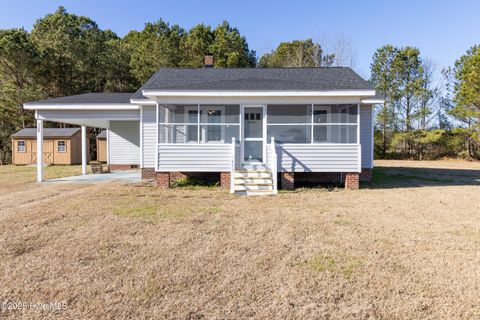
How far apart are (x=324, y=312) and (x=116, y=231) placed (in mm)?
3534

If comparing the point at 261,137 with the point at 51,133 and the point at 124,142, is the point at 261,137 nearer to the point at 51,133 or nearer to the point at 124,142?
the point at 124,142

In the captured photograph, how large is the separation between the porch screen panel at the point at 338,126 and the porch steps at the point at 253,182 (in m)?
1.90

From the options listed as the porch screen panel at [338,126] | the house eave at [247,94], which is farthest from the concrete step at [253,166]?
the house eave at [247,94]

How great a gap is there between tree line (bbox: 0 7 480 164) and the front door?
18396mm

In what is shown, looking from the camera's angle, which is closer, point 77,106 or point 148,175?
point 148,175

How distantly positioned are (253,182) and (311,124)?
8.17ft

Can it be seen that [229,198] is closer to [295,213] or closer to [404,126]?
[295,213]

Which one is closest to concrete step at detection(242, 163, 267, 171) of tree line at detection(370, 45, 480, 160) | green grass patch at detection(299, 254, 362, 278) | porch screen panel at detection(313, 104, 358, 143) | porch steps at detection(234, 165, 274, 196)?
porch steps at detection(234, 165, 274, 196)

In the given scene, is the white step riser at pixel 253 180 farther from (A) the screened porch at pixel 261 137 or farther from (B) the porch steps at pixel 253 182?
(A) the screened porch at pixel 261 137

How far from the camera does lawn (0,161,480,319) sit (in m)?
2.75

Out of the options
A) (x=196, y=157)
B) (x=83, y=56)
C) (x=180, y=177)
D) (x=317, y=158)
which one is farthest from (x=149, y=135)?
(x=83, y=56)

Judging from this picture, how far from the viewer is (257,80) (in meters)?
10.5

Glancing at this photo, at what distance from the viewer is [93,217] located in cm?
589

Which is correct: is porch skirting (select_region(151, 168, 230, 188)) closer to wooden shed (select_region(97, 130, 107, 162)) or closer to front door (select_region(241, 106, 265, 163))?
front door (select_region(241, 106, 265, 163))
